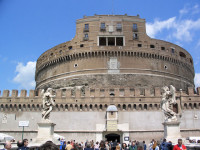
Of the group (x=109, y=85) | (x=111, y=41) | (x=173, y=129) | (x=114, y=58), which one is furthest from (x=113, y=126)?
(x=111, y=41)

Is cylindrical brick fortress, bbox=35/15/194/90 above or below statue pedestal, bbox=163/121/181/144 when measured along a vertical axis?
above

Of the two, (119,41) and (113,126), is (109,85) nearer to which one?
(119,41)

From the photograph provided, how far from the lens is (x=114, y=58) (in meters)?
36.6

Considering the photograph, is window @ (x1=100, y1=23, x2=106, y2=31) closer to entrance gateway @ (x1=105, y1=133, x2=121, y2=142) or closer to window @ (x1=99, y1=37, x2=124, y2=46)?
window @ (x1=99, y1=37, x2=124, y2=46)

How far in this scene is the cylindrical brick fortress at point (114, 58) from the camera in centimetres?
3619

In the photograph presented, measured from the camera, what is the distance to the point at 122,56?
120 feet

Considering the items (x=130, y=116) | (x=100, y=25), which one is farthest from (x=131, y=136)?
(x=100, y=25)

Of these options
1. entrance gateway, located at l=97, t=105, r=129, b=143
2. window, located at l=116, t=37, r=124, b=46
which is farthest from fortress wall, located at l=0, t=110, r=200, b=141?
window, located at l=116, t=37, r=124, b=46

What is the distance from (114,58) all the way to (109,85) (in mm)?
4433

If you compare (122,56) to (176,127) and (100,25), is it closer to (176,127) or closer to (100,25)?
(100,25)

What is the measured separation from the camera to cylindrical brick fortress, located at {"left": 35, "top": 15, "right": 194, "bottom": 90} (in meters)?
36.2

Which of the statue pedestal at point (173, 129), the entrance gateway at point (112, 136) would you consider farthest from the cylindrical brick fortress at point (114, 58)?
the statue pedestal at point (173, 129)

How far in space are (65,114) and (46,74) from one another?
1369cm

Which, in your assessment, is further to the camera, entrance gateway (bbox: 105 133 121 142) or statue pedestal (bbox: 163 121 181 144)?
entrance gateway (bbox: 105 133 121 142)
